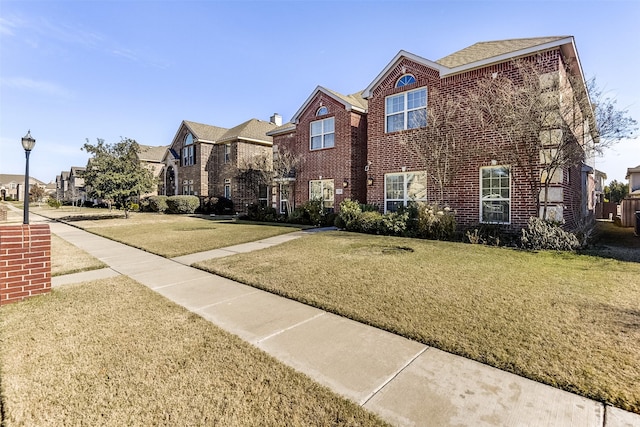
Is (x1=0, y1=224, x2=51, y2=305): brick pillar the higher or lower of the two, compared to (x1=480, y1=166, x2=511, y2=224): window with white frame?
lower

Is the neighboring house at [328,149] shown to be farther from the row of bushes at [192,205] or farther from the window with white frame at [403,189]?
the row of bushes at [192,205]

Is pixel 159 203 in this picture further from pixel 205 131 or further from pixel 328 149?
pixel 328 149

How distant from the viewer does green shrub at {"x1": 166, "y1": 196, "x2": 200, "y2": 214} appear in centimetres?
2538

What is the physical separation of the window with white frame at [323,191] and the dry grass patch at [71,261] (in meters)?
10.6

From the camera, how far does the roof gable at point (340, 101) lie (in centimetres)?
1541

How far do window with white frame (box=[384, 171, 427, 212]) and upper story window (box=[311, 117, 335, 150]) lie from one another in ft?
14.4

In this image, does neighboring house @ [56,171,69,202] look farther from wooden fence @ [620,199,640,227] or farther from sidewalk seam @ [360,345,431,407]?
wooden fence @ [620,199,640,227]

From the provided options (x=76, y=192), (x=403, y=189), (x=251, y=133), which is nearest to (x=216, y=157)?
(x=251, y=133)

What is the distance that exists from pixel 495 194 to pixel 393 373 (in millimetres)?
10362

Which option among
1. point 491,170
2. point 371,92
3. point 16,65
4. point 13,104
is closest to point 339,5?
point 371,92

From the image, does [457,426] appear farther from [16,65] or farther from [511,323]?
[16,65]

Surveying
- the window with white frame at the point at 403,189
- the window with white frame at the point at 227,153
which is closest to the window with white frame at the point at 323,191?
the window with white frame at the point at 403,189

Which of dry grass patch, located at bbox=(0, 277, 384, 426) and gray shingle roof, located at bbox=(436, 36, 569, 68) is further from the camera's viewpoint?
gray shingle roof, located at bbox=(436, 36, 569, 68)

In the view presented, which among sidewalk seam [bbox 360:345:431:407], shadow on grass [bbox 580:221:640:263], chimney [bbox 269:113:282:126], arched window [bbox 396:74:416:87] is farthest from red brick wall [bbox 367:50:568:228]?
chimney [bbox 269:113:282:126]
